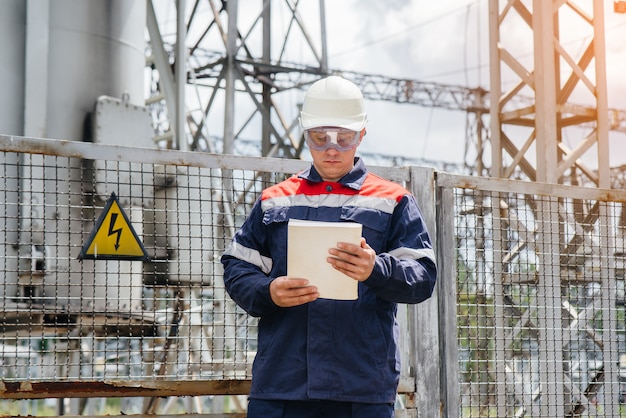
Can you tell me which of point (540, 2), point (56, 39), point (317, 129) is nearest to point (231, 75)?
point (540, 2)

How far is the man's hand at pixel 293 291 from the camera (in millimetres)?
2746

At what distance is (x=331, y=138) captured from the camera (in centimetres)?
315

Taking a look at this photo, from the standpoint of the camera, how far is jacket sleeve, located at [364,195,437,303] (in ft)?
9.29

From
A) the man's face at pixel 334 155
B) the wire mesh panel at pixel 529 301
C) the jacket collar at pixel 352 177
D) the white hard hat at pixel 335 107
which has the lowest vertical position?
the wire mesh panel at pixel 529 301

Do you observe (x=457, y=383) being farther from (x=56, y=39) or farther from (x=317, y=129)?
(x=56, y=39)

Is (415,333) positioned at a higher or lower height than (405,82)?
lower

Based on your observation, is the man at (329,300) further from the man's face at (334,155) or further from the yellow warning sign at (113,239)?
the yellow warning sign at (113,239)

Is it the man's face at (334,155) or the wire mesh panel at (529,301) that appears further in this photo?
the wire mesh panel at (529,301)

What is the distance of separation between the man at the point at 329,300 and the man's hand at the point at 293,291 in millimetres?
49

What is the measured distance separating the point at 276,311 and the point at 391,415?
0.60m

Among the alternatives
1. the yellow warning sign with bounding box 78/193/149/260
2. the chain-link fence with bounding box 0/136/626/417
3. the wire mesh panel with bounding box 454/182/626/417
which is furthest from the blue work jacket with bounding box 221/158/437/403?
the wire mesh panel with bounding box 454/182/626/417

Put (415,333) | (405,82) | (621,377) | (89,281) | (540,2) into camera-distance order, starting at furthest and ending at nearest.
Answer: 1. (405,82)
2. (540,2)
3. (89,281)
4. (621,377)
5. (415,333)

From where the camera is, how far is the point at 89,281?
6176 mm

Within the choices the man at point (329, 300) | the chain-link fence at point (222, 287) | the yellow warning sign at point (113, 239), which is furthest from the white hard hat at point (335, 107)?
the yellow warning sign at point (113, 239)
